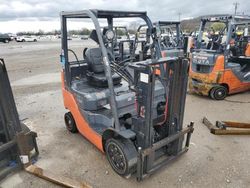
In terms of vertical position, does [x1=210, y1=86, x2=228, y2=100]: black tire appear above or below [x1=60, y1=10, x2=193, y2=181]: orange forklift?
below

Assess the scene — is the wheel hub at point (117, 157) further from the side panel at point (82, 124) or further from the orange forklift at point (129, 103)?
the side panel at point (82, 124)

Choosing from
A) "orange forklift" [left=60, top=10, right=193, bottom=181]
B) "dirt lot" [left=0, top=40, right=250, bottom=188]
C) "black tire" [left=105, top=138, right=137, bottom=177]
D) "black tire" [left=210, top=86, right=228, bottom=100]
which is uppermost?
"orange forklift" [left=60, top=10, right=193, bottom=181]

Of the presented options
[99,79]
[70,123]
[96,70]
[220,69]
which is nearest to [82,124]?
[70,123]

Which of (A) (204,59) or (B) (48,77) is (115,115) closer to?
(A) (204,59)

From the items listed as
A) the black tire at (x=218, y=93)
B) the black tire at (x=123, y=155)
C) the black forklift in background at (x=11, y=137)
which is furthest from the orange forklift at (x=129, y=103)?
the black tire at (x=218, y=93)

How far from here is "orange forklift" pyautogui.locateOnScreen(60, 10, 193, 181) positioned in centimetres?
294

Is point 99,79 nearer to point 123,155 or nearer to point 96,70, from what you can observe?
point 96,70

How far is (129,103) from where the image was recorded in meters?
3.79

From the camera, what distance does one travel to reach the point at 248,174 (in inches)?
132

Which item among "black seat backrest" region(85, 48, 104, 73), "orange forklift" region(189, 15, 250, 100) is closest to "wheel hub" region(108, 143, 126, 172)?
"black seat backrest" region(85, 48, 104, 73)

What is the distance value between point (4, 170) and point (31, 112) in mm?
2707

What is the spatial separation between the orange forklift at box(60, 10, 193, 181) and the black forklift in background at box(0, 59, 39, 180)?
98cm

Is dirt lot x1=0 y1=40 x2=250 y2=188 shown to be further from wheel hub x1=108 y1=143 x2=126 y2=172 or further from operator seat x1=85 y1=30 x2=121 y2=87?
operator seat x1=85 y1=30 x2=121 y2=87

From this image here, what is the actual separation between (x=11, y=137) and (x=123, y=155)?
173cm
